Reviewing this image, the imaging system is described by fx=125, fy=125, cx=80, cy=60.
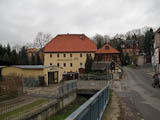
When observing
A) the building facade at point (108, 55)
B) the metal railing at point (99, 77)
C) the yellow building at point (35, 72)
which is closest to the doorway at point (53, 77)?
the yellow building at point (35, 72)

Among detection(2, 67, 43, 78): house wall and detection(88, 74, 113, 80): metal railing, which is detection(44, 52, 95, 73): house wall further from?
detection(2, 67, 43, 78): house wall

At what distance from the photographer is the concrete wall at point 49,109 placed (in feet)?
26.2

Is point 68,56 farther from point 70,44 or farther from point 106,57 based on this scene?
point 106,57

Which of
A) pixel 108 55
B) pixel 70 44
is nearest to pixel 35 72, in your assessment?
pixel 70 44

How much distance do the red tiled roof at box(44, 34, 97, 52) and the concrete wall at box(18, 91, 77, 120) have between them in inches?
871

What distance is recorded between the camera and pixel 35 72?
1916 centimetres

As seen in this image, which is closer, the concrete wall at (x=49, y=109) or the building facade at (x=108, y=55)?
the concrete wall at (x=49, y=109)

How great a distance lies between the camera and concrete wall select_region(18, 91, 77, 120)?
26.2 ft

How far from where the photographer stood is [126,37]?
89.6 m

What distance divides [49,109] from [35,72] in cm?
1053

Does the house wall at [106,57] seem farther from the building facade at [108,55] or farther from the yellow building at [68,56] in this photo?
the yellow building at [68,56]

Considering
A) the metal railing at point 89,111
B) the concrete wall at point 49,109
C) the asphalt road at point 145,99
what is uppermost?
the metal railing at point 89,111

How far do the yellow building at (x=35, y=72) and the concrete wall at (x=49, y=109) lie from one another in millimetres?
7244

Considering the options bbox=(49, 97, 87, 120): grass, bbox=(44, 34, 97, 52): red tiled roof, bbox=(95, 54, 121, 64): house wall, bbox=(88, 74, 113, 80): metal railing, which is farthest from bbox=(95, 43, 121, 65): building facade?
bbox=(49, 97, 87, 120): grass
